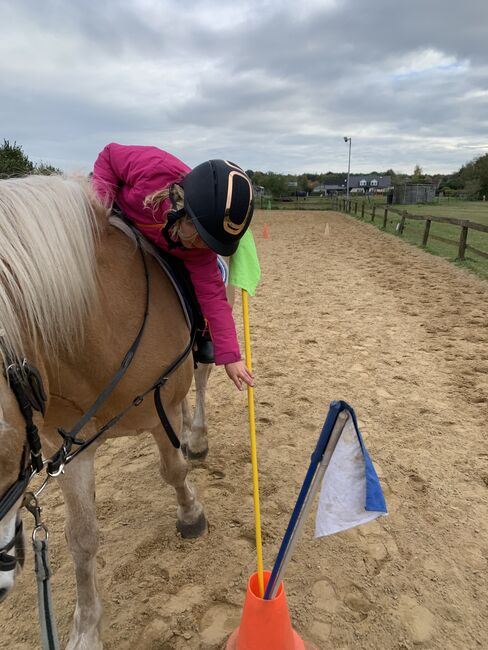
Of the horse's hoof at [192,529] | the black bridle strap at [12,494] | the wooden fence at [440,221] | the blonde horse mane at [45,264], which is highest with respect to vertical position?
the blonde horse mane at [45,264]

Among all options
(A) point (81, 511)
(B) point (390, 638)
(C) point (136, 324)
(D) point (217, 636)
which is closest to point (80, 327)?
(C) point (136, 324)

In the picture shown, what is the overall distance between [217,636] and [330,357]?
11.9ft

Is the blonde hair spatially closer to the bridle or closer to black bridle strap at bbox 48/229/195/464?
black bridle strap at bbox 48/229/195/464

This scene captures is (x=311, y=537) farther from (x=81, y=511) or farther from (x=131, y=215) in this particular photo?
(x=131, y=215)

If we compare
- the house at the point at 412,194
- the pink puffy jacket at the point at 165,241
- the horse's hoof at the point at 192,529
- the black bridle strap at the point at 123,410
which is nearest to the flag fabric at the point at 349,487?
the pink puffy jacket at the point at 165,241

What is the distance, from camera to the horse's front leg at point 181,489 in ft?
8.00

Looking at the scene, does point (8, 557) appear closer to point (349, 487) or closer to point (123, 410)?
point (123, 410)

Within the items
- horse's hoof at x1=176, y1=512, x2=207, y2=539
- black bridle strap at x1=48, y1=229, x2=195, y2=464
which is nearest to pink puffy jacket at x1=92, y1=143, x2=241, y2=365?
black bridle strap at x1=48, y1=229, x2=195, y2=464

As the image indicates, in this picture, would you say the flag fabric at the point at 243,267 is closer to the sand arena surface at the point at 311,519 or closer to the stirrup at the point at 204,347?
the stirrup at the point at 204,347

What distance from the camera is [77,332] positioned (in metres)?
1.46

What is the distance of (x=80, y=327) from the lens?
147cm

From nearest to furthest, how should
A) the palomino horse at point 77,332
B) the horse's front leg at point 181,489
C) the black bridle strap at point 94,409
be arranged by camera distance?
the palomino horse at point 77,332
the black bridle strap at point 94,409
the horse's front leg at point 181,489

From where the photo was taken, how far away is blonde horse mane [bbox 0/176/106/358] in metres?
1.19

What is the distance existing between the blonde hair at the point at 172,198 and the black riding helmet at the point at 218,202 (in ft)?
0.12
